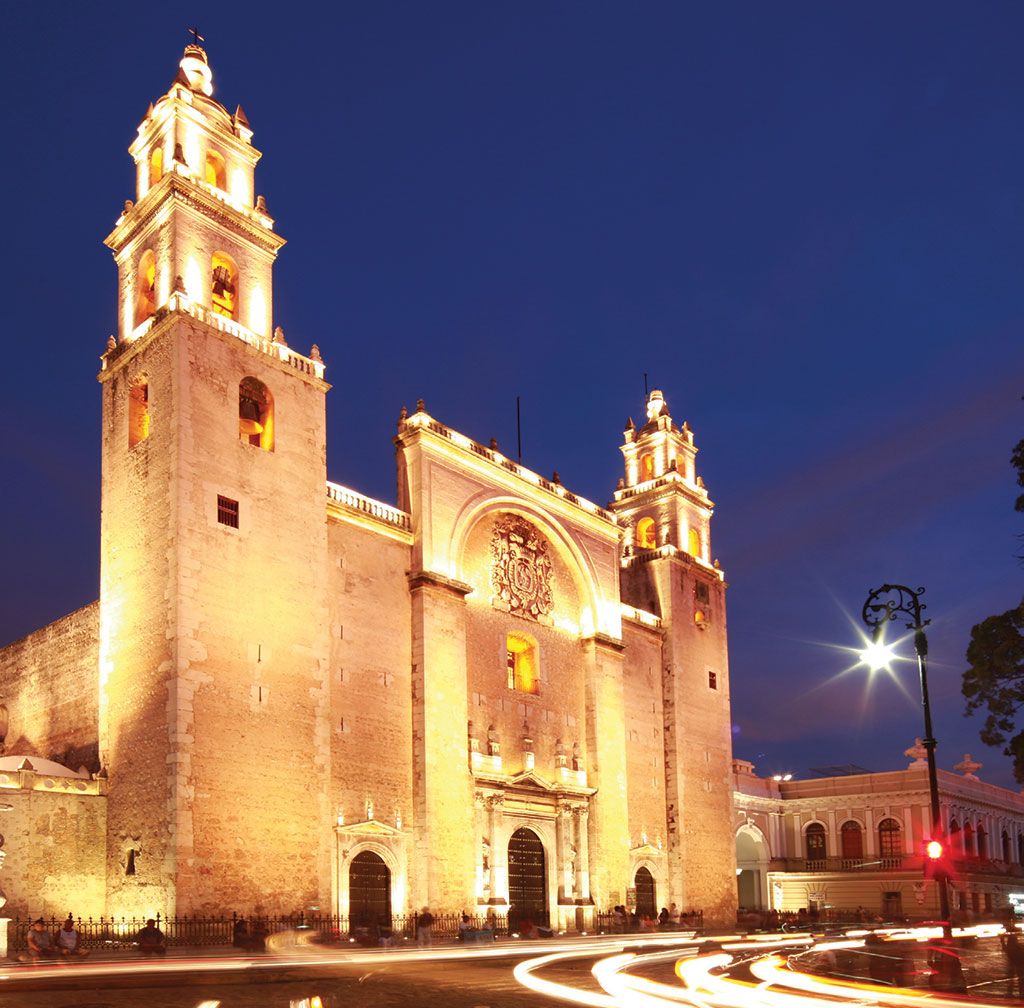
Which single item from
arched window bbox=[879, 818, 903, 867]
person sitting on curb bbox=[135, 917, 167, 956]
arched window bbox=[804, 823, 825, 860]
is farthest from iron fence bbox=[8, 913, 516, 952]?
arched window bbox=[804, 823, 825, 860]

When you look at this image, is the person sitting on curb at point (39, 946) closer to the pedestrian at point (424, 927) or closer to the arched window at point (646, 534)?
the pedestrian at point (424, 927)

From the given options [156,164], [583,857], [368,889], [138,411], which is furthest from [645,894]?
[156,164]

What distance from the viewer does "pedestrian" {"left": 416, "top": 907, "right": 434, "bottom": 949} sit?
32062 millimetres

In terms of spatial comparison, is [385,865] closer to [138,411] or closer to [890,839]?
[138,411]

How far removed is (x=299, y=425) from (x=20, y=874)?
1443 centimetres

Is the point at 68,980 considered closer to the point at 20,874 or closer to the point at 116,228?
the point at 20,874

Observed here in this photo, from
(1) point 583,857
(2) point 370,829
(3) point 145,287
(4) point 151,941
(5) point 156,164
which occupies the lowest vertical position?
(4) point 151,941

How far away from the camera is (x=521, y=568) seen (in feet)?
143

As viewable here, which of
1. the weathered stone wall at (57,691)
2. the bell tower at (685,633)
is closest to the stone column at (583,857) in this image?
the bell tower at (685,633)

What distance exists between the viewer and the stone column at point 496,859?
37.8 m

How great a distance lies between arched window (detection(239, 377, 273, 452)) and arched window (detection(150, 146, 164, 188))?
7.61 m

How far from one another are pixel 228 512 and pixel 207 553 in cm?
162

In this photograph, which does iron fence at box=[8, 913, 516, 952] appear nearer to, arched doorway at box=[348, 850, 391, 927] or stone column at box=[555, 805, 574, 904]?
arched doorway at box=[348, 850, 391, 927]

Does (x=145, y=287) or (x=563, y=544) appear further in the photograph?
(x=563, y=544)
